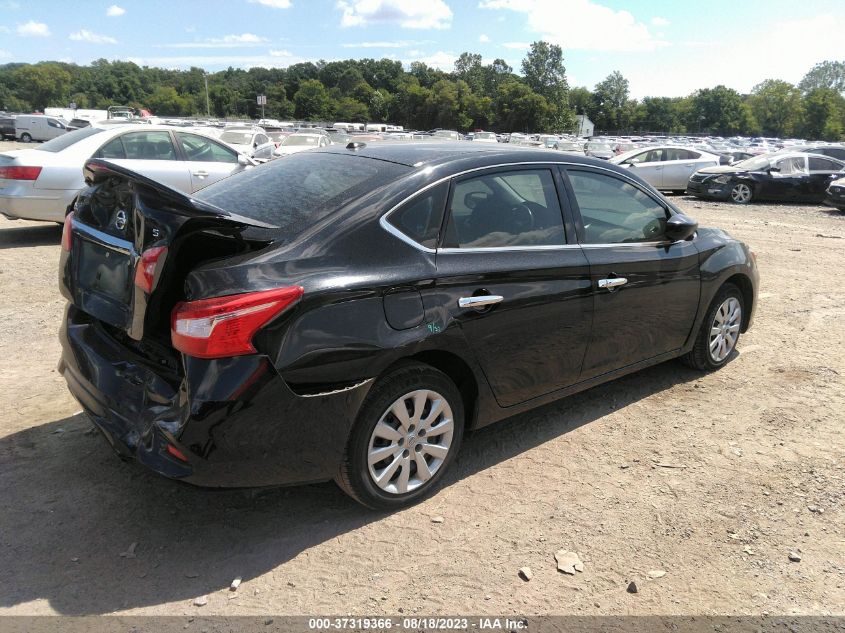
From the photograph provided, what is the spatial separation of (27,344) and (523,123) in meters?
121

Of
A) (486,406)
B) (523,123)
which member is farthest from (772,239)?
(523,123)

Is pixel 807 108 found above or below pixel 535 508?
above

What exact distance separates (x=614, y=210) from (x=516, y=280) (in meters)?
1.19

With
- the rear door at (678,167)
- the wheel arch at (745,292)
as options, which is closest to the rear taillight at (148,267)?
the wheel arch at (745,292)

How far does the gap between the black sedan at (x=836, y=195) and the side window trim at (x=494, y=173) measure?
1571cm

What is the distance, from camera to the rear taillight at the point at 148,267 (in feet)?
8.93

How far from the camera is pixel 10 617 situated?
248 centimetres

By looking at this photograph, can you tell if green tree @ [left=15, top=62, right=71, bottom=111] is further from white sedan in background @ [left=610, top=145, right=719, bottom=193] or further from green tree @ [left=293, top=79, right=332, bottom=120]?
white sedan in background @ [left=610, top=145, right=719, bottom=193]

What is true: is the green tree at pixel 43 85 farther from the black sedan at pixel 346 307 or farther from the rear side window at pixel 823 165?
the black sedan at pixel 346 307

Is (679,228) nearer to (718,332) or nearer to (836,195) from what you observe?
(718,332)

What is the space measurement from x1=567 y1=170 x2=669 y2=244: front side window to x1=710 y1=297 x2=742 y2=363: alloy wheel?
3.45 ft

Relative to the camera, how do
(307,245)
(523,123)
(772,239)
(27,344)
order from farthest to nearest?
(523,123) → (772,239) → (27,344) → (307,245)

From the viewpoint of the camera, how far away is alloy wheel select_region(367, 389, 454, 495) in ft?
10.1

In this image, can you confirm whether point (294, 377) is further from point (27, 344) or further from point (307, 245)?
point (27, 344)
